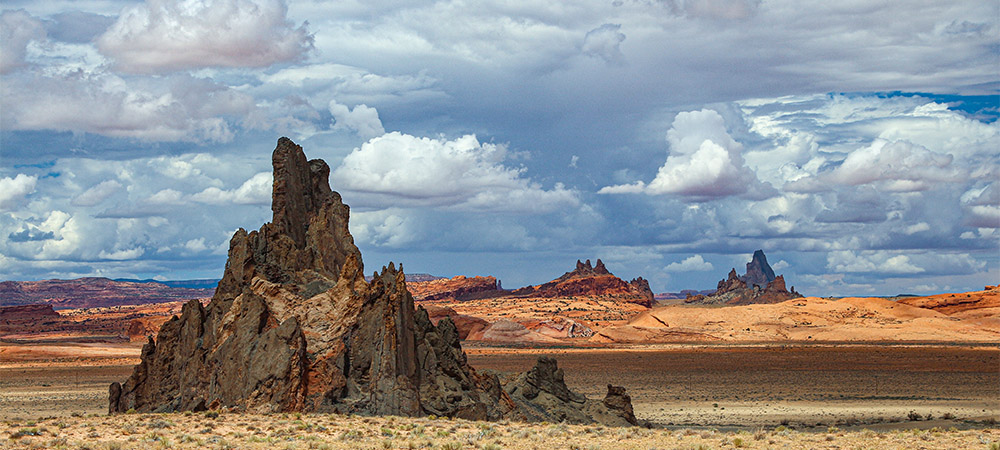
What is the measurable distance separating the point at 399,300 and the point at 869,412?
29458 mm

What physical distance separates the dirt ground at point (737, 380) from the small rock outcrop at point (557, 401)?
6.78 meters

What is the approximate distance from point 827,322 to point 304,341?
13792cm

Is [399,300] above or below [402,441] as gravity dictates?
above

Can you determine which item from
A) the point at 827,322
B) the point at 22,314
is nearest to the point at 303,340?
the point at 827,322

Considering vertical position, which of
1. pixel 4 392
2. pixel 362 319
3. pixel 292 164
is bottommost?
pixel 4 392

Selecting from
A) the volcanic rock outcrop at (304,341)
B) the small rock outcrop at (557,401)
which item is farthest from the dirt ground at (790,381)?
the volcanic rock outcrop at (304,341)

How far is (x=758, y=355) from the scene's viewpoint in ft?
344

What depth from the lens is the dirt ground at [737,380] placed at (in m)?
48.3

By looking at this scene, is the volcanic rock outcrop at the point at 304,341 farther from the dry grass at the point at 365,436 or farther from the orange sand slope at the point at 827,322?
the orange sand slope at the point at 827,322

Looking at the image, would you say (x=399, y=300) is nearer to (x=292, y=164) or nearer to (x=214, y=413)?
(x=214, y=413)

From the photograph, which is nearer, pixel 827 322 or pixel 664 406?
pixel 664 406

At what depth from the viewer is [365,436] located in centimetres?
2367

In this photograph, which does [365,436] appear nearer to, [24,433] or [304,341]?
[304,341]

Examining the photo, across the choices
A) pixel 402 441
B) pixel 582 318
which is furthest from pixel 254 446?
pixel 582 318
